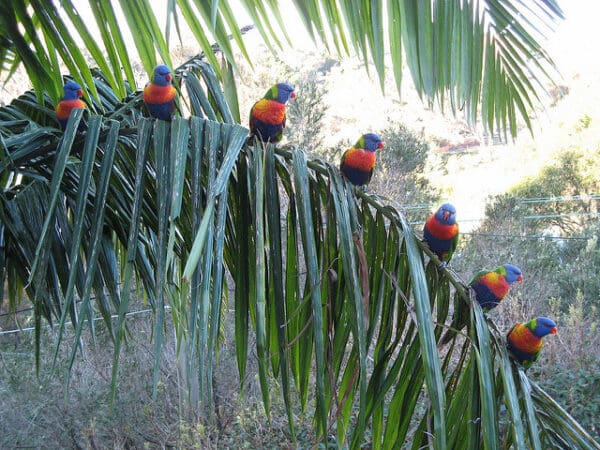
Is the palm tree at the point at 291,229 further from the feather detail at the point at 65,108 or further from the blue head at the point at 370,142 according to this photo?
the blue head at the point at 370,142

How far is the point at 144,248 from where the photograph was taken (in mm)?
1368

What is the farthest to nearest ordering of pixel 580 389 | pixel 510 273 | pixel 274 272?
pixel 580 389 → pixel 510 273 → pixel 274 272

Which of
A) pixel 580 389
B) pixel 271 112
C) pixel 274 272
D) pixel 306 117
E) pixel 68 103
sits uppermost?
pixel 68 103

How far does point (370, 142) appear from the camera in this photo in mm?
1659

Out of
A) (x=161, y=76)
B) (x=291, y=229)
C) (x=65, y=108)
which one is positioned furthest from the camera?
(x=65, y=108)

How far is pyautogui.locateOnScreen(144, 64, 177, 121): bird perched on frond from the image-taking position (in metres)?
1.39

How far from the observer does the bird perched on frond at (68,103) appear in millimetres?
1494

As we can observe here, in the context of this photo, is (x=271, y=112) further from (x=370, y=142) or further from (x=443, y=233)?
(x=443, y=233)

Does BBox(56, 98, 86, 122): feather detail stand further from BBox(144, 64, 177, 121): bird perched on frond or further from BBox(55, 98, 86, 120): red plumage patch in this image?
BBox(144, 64, 177, 121): bird perched on frond

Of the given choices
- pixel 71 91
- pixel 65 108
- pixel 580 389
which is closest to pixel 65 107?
pixel 65 108

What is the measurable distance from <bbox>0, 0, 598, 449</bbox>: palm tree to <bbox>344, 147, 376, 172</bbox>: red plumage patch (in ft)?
1.23

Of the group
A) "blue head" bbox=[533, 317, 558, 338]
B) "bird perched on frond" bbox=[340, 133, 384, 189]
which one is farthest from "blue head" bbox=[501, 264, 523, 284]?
"bird perched on frond" bbox=[340, 133, 384, 189]

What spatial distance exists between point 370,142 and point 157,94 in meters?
0.58

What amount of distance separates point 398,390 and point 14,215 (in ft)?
2.48
